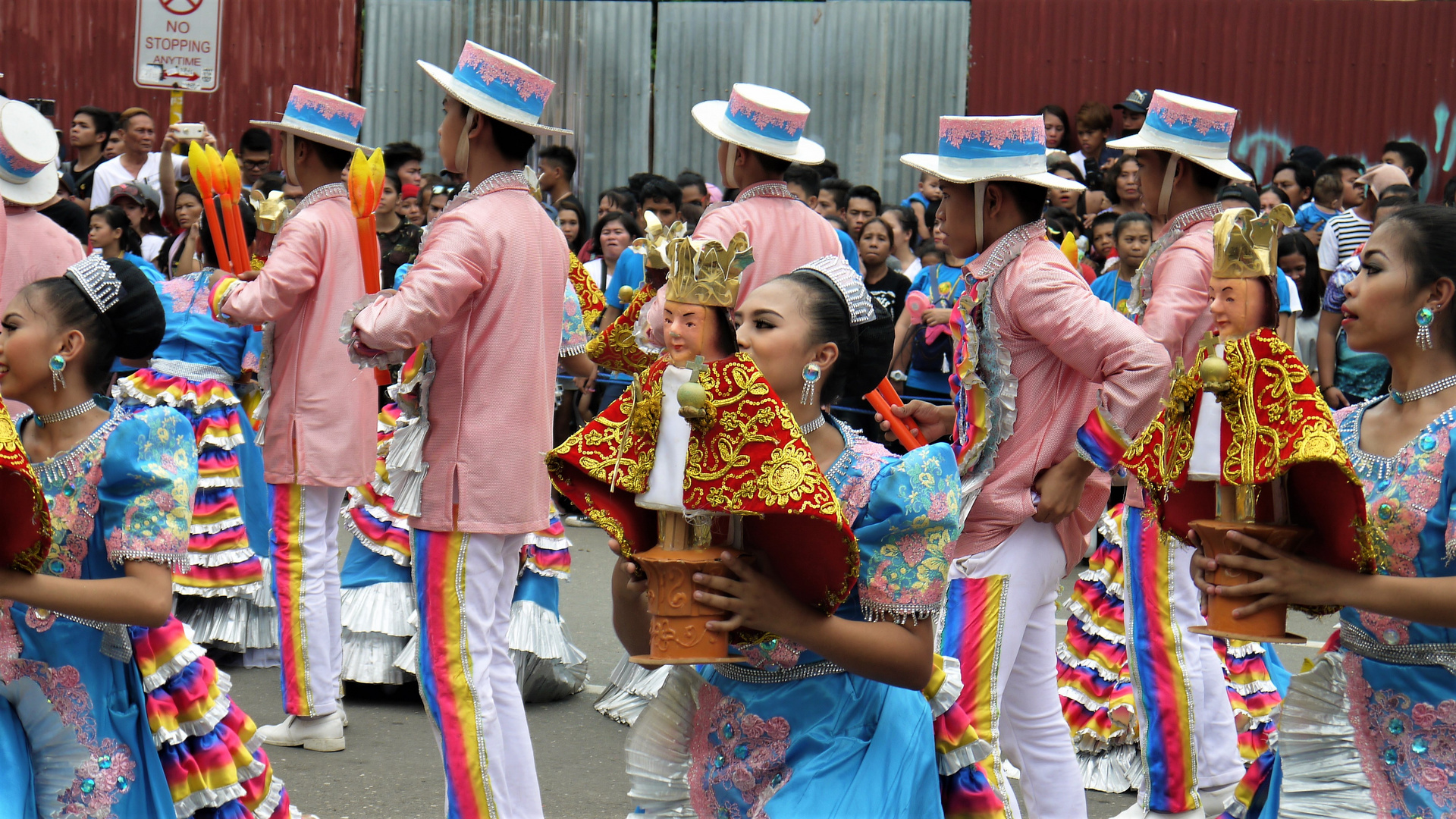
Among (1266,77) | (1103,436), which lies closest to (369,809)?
(1103,436)

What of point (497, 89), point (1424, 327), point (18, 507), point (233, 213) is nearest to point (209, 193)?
point (233, 213)

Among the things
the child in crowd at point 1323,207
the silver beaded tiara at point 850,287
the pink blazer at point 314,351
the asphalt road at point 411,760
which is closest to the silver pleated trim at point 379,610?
the asphalt road at point 411,760

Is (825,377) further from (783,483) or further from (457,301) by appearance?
(457,301)

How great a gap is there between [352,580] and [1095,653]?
9.66 feet

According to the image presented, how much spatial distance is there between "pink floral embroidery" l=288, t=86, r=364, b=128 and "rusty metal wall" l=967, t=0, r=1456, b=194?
30.2ft

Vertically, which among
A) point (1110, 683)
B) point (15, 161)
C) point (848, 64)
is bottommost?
point (1110, 683)

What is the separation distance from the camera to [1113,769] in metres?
5.64

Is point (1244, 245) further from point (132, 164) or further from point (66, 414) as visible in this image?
point (132, 164)

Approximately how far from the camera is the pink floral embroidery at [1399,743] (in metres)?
2.99

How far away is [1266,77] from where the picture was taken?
542 inches

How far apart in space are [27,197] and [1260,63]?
11035 mm

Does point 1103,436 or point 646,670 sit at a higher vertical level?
point 1103,436

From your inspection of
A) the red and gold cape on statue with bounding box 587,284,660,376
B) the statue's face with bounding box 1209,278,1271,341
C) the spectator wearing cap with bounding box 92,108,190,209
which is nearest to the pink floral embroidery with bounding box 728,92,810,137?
the red and gold cape on statue with bounding box 587,284,660,376

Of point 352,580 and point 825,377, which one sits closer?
point 825,377
